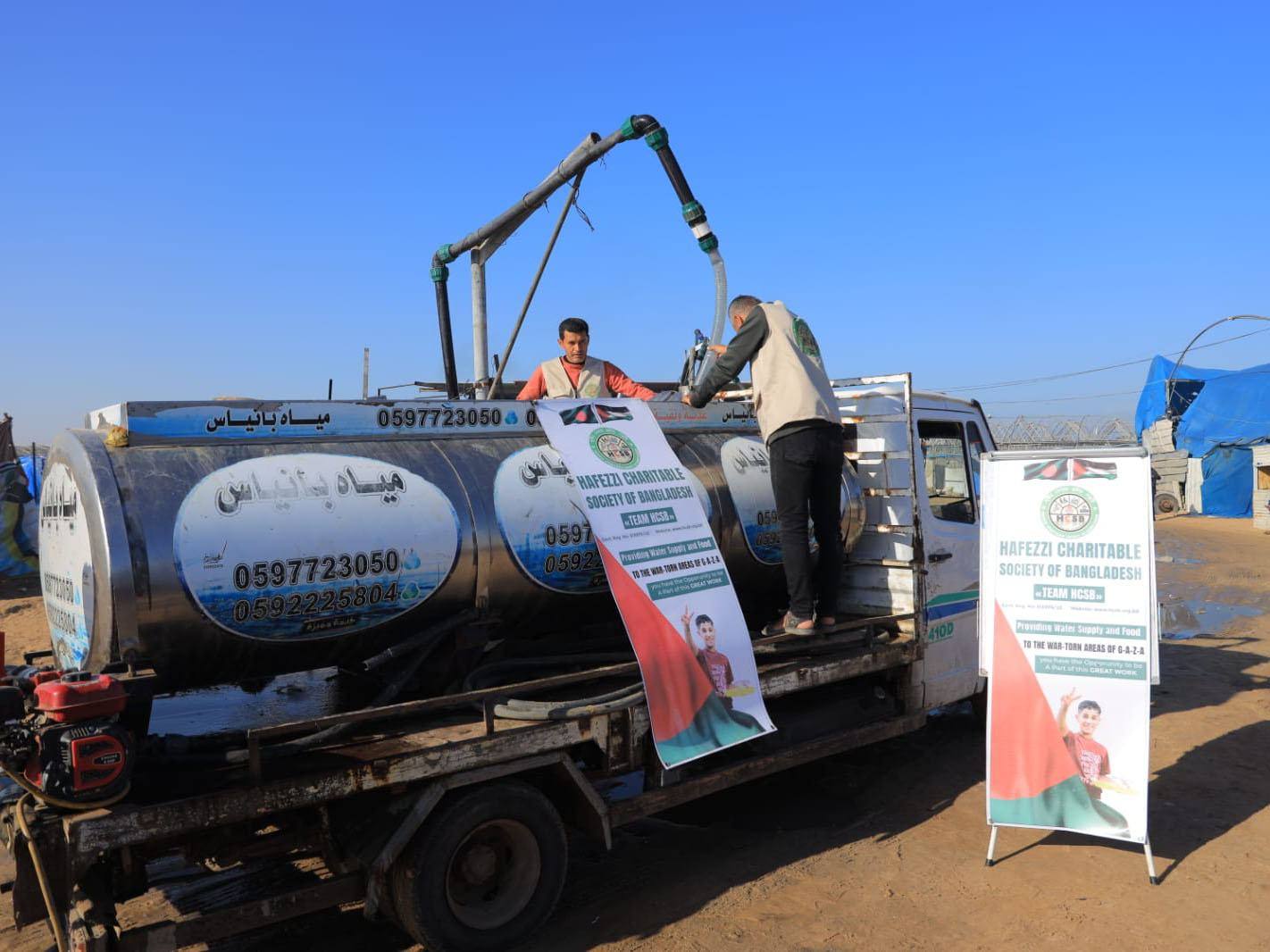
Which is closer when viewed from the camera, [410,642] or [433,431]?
[410,642]

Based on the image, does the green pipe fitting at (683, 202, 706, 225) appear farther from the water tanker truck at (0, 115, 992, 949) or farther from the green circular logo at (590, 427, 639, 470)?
the green circular logo at (590, 427, 639, 470)

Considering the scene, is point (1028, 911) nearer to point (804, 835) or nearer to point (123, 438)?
point (804, 835)

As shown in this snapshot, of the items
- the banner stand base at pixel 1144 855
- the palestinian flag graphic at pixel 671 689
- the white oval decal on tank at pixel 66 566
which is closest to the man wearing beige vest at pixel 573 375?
the palestinian flag graphic at pixel 671 689

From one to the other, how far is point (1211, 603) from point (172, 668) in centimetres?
1496

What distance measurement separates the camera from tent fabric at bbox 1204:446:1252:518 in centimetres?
2948

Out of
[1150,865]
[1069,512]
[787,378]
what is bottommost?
[1150,865]

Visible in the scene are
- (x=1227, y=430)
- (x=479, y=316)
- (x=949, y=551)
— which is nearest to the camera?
(x=949, y=551)

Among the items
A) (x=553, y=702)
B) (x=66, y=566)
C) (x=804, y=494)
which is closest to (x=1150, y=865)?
(x=804, y=494)

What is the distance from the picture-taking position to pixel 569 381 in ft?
21.4

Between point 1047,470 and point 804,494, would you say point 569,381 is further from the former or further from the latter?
point 1047,470

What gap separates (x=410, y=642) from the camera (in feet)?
16.2

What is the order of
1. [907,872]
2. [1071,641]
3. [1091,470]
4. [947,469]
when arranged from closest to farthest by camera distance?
[907,872], [1071,641], [1091,470], [947,469]

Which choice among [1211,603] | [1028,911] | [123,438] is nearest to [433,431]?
[123,438]

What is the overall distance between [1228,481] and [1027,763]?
2929 cm
